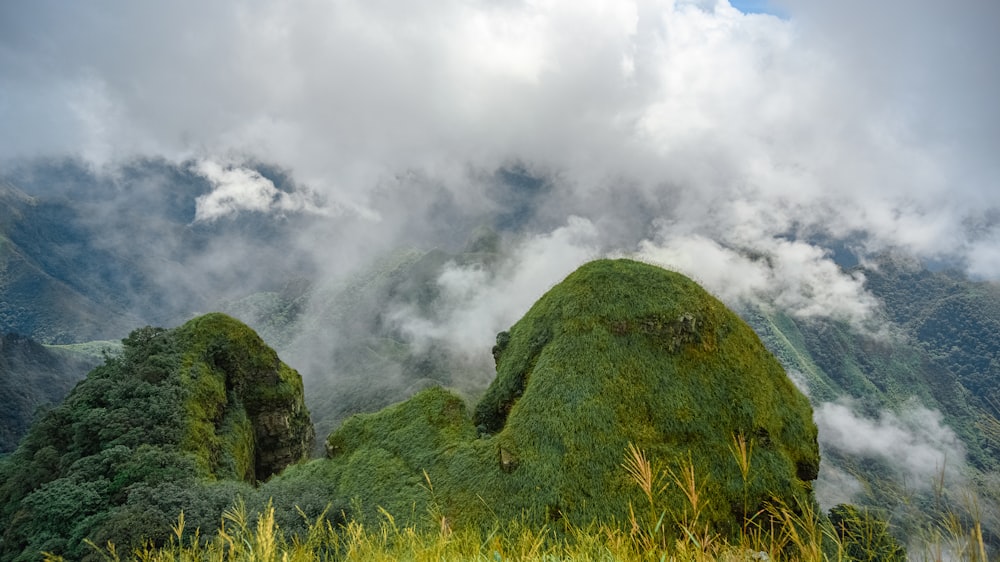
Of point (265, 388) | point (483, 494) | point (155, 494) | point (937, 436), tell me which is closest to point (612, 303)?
point (483, 494)

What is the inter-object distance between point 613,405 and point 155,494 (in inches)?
767

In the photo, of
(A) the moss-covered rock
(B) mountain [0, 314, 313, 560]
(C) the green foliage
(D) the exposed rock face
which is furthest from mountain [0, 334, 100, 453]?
(C) the green foliage

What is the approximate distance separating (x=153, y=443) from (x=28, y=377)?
130 metres

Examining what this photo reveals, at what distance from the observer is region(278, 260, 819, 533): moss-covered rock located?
57.4 ft

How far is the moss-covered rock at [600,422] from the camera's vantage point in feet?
57.4

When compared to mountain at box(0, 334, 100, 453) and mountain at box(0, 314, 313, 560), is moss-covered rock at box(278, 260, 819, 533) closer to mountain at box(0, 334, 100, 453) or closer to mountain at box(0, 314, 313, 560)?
mountain at box(0, 314, 313, 560)

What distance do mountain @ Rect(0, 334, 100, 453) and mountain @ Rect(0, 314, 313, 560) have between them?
84386mm

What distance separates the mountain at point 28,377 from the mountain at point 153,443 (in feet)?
277

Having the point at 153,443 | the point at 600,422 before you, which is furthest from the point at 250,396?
the point at 600,422

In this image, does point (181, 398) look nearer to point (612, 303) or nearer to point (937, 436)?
point (612, 303)

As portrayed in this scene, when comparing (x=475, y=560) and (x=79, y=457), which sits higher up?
(x=79, y=457)

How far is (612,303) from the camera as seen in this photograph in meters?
21.6

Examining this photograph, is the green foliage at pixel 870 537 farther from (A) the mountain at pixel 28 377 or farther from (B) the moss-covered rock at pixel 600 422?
(A) the mountain at pixel 28 377

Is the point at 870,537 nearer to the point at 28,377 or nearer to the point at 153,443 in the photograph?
the point at 153,443
